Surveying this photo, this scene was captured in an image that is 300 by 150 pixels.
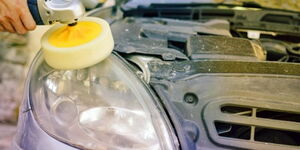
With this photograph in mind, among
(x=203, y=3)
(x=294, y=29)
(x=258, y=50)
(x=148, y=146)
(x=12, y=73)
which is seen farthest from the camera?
(x=12, y=73)

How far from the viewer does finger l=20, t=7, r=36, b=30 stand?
3.09 ft

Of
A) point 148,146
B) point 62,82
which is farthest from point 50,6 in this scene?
point 148,146

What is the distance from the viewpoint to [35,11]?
3.13 ft

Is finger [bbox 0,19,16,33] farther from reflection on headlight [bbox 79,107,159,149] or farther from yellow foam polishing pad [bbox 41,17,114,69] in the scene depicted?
reflection on headlight [bbox 79,107,159,149]

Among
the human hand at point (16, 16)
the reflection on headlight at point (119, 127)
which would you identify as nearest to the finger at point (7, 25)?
the human hand at point (16, 16)

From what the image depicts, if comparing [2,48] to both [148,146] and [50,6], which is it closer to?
[50,6]

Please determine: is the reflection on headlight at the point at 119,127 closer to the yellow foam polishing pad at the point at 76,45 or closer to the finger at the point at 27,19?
the yellow foam polishing pad at the point at 76,45

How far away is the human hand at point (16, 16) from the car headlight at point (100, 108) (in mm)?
152

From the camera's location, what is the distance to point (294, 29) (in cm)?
154

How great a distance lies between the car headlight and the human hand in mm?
152

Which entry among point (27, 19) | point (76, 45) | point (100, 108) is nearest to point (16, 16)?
point (27, 19)

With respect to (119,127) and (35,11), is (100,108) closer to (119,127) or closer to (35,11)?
(119,127)

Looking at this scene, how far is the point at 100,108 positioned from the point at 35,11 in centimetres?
35

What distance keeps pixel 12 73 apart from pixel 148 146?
7.15 feet
